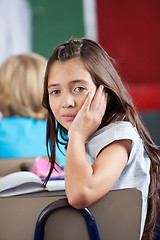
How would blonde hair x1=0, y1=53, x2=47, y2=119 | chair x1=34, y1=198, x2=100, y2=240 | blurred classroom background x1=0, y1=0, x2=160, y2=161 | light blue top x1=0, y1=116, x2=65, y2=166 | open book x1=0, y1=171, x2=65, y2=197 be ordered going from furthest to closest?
blurred classroom background x1=0, y1=0, x2=160, y2=161 < blonde hair x1=0, y1=53, x2=47, y2=119 < light blue top x1=0, y1=116, x2=65, y2=166 < open book x1=0, y1=171, x2=65, y2=197 < chair x1=34, y1=198, x2=100, y2=240

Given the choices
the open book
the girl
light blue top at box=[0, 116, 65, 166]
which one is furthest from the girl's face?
light blue top at box=[0, 116, 65, 166]

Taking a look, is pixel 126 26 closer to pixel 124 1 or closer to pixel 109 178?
pixel 124 1

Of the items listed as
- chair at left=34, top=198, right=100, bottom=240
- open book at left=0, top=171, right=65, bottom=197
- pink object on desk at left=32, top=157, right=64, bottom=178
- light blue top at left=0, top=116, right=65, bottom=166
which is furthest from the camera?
light blue top at left=0, top=116, right=65, bottom=166

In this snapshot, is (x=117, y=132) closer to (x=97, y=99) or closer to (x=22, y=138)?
(x=97, y=99)

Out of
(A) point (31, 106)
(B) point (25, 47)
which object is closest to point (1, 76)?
(A) point (31, 106)

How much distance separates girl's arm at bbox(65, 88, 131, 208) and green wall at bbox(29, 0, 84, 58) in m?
5.28

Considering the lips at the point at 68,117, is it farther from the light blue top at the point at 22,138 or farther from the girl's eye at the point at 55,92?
the light blue top at the point at 22,138

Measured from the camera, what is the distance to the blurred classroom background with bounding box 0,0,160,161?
19.6 feet

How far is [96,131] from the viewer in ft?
3.18

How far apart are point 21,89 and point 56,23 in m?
4.36

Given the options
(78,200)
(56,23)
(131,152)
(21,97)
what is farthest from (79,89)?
(56,23)

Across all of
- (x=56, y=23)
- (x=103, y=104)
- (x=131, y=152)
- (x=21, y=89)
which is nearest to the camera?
(x=131, y=152)

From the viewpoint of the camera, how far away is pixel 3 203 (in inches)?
29.2

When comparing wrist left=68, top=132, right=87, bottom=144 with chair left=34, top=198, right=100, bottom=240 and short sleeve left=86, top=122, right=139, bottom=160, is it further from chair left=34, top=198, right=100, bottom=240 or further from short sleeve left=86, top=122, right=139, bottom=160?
chair left=34, top=198, right=100, bottom=240
